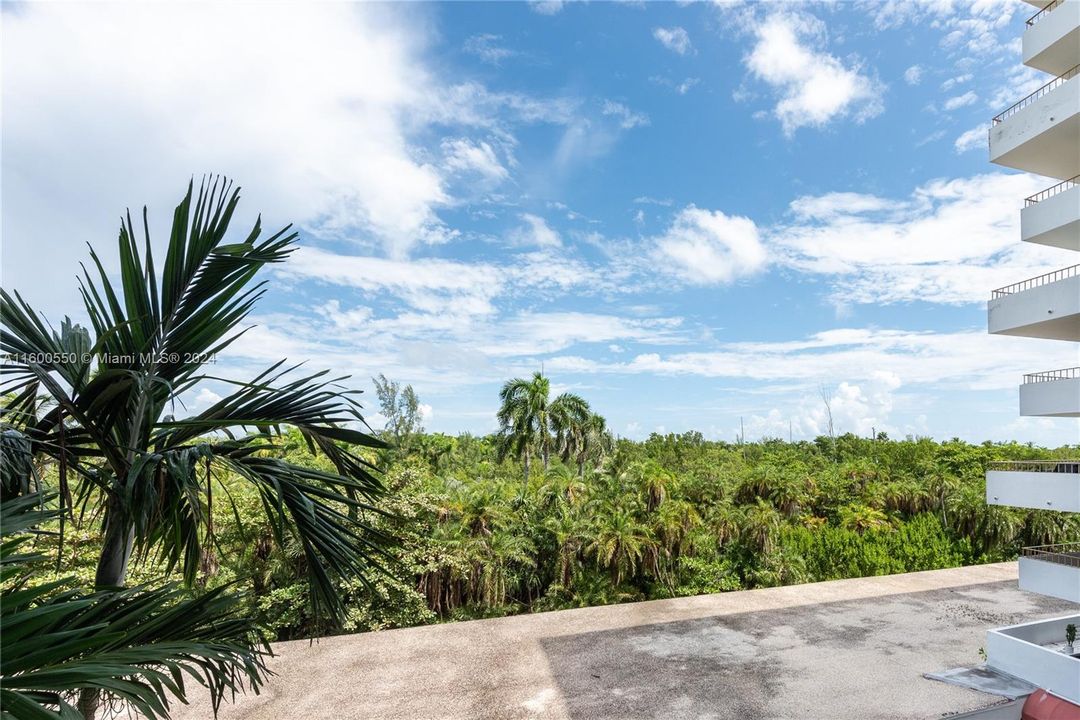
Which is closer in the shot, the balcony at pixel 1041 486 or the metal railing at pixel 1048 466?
the balcony at pixel 1041 486

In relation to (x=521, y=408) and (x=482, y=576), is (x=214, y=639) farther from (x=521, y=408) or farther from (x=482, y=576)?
(x=521, y=408)

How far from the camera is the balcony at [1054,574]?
684 cm

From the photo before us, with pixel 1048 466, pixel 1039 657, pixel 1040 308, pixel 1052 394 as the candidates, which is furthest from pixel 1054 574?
pixel 1040 308

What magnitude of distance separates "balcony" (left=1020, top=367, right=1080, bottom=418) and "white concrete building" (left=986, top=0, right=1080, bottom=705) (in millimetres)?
12

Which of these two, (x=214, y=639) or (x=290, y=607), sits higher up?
(x=214, y=639)

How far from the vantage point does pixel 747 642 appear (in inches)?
304

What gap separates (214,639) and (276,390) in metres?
1.13

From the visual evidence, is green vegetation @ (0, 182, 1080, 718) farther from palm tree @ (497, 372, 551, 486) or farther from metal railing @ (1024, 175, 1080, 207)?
metal railing @ (1024, 175, 1080, 207)

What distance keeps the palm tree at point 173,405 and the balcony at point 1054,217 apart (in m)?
8.97

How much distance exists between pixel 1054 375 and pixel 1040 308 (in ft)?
2.88

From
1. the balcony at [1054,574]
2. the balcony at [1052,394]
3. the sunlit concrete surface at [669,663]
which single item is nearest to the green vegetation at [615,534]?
the sunlit concrete surface at [669,663]

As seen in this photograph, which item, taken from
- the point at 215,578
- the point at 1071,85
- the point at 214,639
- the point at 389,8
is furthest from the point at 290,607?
the point at 1071,85

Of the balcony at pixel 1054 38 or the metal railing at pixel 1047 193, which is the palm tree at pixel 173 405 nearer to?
the metal railing at pixel 1047 193

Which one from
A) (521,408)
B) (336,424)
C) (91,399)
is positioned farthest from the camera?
(521,408)
